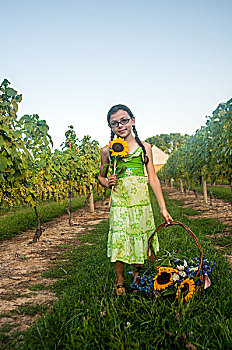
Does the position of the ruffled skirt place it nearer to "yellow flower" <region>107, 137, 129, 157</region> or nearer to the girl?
the girl

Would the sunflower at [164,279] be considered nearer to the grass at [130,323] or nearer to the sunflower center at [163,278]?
the sunflower center at [163,278]

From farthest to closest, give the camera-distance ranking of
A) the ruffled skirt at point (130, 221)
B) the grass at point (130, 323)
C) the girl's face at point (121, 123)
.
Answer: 1. the girl's face at point (121, 123)
2. the ruffled skirt at point (130, 221)
3. the grass at point (130, 323)

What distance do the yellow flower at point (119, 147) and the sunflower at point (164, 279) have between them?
985 millimetres

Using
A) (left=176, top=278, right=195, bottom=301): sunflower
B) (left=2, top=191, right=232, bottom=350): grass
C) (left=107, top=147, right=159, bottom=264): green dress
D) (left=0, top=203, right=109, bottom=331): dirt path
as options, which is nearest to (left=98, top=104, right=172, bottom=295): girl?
(left=107, top=147, right=159, bottom=264): green dress

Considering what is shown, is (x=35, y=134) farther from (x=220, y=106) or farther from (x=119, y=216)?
(x=220, y=106)

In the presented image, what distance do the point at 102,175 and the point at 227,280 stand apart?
4.89ft

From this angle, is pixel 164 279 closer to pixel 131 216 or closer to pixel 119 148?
pixel 131 216

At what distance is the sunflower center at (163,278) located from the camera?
7.11 feet

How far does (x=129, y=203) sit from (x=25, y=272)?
229 cm

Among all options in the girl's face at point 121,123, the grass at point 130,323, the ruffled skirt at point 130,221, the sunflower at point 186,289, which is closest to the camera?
the grass at point 130,323

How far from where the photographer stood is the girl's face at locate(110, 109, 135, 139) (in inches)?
96.0

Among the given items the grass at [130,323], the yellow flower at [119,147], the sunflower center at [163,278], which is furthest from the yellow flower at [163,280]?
the yellow flower at [119,147]

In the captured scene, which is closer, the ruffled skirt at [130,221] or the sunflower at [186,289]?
the sunflower at [186,289]

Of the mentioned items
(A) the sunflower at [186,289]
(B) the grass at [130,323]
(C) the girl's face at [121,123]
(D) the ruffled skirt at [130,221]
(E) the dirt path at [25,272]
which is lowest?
(E) the dirt path at [25,272]
